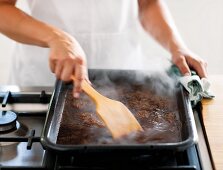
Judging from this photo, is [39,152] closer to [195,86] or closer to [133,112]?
[133,112]

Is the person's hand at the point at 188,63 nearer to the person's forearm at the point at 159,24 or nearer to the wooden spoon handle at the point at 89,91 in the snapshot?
the person's forearm at the point at 159,24

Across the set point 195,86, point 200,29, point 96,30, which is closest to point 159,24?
point 96,30

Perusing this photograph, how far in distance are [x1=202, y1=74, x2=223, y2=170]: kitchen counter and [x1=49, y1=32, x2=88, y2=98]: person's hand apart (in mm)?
315

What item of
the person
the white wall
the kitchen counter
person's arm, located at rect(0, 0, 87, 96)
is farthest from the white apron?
the white wall

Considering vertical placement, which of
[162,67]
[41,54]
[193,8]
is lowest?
[162,67]

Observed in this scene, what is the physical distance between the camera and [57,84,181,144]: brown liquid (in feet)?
2.86

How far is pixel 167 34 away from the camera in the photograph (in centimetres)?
123

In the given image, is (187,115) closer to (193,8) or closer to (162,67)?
(162,67)

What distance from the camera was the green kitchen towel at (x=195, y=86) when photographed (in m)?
1.01

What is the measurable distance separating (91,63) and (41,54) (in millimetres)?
167

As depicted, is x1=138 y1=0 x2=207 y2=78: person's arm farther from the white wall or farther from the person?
the white wall

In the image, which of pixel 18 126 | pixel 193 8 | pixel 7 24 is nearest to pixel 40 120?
pixel 18 126

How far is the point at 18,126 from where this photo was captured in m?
0.94

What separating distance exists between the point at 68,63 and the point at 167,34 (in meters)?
0.43
